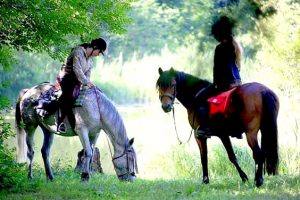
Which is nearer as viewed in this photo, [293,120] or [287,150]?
[287,150]

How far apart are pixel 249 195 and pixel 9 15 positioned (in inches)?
150

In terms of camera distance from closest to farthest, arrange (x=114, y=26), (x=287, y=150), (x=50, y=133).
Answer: (x=114, y=26) < (x=50, y=133) < (x=287, y=150)

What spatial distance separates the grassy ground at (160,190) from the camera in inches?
312

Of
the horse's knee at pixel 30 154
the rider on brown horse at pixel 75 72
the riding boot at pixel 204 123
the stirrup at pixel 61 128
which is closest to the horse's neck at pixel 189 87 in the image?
the riding boot at pixel 204 123

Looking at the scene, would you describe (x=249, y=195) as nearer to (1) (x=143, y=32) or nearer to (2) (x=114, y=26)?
(2) (x=114, y=26)

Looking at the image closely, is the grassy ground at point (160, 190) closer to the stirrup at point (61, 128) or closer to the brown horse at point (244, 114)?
the brown horse at point (244, 114)

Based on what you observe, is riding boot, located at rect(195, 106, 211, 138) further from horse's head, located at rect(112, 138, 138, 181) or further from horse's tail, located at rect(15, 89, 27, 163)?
horse's tail, located at rect(15, 89, 27, 163)

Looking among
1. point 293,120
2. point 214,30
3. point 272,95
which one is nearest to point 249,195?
point 272,95

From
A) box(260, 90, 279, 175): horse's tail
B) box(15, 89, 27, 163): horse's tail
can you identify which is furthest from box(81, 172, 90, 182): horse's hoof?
box(260, 90, 279, 175): horse's tail

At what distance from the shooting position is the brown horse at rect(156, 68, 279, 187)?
28.0 feet

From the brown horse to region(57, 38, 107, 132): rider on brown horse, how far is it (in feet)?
4.47

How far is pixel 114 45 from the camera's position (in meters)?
45.9

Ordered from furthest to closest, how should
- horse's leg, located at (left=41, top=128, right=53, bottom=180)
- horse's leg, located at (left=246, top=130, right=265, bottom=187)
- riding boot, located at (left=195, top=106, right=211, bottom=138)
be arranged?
horse's leg, located at (left=41, top=128, right=53, bottom=180) < riding boot, located at (left=195, top=106, right=211, bottom=138) < horse's leg, located at (left=246, top=130, right=265, bottom=187)

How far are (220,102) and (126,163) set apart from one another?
6.76 feet
